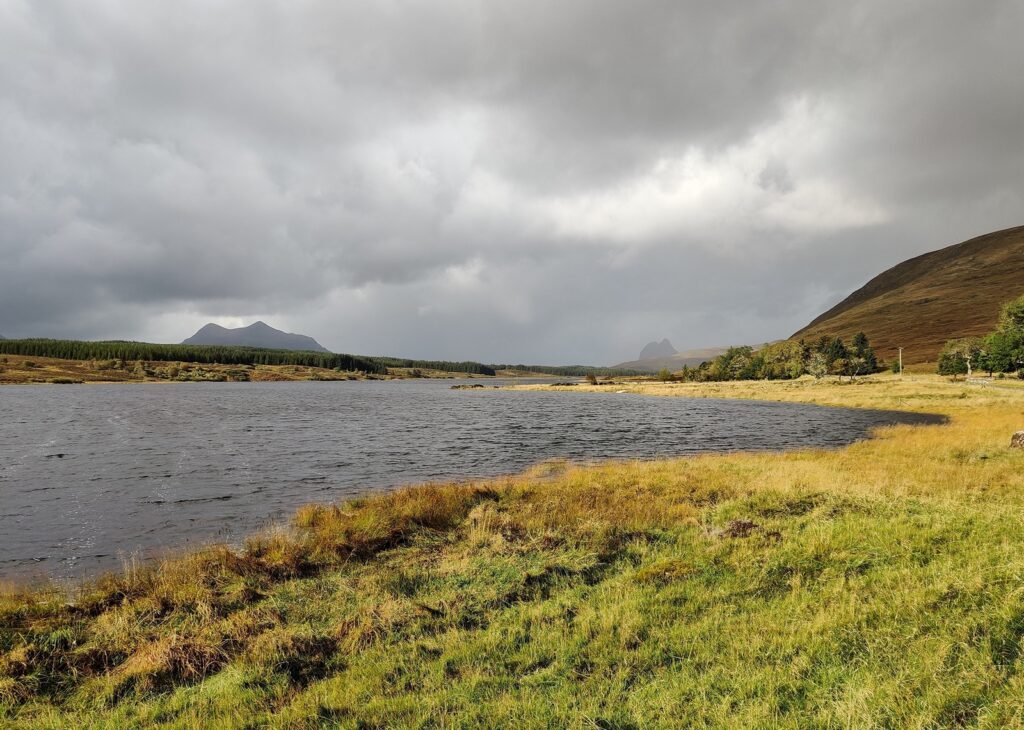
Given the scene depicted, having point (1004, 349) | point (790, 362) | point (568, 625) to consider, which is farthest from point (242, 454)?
point (790, 362)

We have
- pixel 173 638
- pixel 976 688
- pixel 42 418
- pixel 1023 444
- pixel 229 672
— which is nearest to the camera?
pixel 976 688

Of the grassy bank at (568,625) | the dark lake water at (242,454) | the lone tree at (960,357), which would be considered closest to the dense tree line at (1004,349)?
the lone tree at (960,357)

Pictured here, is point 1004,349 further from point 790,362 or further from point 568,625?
point 568,625

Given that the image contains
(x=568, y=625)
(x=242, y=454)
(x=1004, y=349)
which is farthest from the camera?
(x=1004, y=349)

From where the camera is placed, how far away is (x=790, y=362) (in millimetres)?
162250

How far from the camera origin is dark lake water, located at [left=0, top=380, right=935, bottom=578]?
18328 millimetres

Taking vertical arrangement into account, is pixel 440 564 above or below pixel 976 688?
below

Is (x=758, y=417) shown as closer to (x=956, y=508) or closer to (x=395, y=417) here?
(x=395, y=417)

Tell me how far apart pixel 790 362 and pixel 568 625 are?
585ft

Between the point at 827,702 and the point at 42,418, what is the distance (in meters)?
76.3

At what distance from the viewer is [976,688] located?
5.85m

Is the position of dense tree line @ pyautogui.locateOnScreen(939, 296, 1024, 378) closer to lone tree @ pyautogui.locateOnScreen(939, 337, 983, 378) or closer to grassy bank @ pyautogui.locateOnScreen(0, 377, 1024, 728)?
lone tree @ pyautogui.locateOnScreen(939, 337, 983, 378)

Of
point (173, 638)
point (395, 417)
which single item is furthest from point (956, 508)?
point (395, 417)

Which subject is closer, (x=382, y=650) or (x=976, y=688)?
(x=976, y=688)
